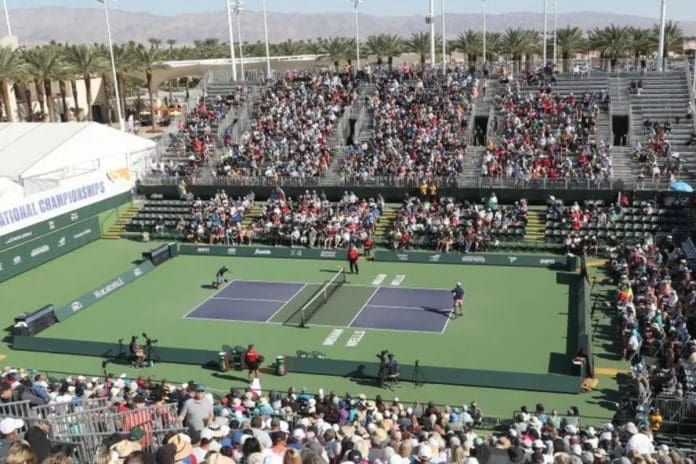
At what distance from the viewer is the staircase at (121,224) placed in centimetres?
4331

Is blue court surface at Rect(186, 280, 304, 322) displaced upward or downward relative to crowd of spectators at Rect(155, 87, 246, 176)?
downward

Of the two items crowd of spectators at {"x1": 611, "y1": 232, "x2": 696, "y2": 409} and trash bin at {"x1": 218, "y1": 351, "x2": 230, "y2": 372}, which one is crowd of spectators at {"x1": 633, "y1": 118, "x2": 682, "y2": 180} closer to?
crowd of spectators at {"x1": 611, "y1": 232, "x2": 696, "y2": 409}

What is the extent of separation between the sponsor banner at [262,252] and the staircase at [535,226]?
30.0ft

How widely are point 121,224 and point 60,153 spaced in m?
5.17

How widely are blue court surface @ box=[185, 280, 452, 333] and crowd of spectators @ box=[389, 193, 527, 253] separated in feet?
18.7

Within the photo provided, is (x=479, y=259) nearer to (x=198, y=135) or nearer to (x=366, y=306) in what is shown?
(x=366, y=306)

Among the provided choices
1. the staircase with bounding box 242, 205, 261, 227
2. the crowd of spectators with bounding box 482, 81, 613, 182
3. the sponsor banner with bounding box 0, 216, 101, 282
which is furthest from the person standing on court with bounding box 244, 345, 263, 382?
the crowd of spectators with bounding box 482, 81, 613, 182

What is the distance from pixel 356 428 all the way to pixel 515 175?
2801 cm

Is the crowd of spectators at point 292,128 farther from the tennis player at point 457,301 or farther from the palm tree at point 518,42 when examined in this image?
the palm tree at point 518,42

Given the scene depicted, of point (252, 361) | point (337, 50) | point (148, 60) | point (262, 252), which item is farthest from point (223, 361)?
point (337, 50)

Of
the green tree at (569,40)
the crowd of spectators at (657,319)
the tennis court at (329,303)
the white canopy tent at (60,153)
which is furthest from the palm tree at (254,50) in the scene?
the crowd of spectators at (657,319)

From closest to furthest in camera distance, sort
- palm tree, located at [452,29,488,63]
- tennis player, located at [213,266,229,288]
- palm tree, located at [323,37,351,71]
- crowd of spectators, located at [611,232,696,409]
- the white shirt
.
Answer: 1. the white shirt
2. crowd of spectators, located at [611,232,696,409]
3. tennis player, located at [213,266,229,288]
4. palm tree, located at [452,29,488,63]
5. palm tree, located at [323,37,351,71]

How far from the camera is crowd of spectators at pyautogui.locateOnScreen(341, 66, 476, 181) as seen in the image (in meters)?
43.3

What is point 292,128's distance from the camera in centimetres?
4972
